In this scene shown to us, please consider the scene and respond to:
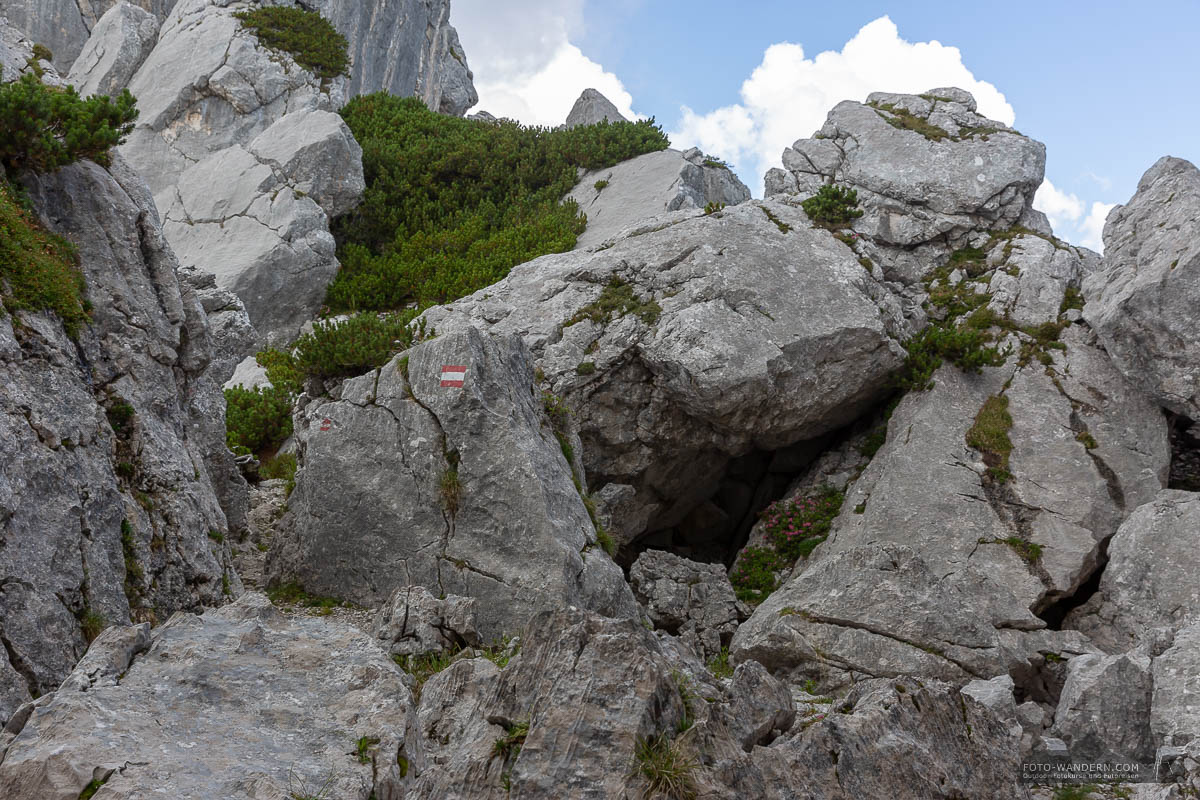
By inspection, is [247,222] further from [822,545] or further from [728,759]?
[728,759]

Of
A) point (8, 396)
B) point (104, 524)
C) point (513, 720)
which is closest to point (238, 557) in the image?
point (104, 524)

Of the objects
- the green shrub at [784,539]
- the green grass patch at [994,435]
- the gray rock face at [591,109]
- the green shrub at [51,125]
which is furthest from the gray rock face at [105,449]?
the gray rock face at [591,109]

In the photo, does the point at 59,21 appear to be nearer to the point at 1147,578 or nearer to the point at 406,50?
the point at 406,50

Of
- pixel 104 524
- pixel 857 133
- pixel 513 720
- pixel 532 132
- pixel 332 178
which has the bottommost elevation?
pixel 513 720

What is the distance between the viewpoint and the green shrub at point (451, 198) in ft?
85.7

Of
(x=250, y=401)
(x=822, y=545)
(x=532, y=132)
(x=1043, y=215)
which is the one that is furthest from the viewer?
(x=532, y=132)

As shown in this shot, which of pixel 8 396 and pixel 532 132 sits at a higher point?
pixel 532 132

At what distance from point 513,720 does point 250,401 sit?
15456 mm

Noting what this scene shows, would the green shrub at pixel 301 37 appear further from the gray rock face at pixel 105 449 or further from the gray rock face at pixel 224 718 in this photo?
the gray rock face at pixel 224 718

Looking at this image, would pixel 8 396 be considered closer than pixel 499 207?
Yes

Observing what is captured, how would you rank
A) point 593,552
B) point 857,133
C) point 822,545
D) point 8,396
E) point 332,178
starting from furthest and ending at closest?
point 332,178 < point 857,133 < point 822,545 < point 593,552 < point 8,396

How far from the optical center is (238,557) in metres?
14.2

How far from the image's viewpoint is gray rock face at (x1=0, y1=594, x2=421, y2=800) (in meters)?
5.11

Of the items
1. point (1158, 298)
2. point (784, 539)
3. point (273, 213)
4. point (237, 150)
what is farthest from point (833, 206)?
point (237, 150)
